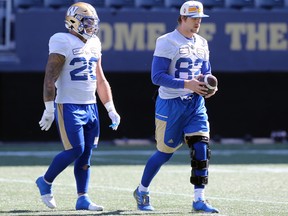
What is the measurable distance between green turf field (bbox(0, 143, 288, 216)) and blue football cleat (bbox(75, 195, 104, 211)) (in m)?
0.08

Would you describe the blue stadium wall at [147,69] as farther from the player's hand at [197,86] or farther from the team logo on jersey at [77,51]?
the player's hand at [197,86]

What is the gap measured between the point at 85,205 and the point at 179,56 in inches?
59.9

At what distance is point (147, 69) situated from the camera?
1942 centimetres

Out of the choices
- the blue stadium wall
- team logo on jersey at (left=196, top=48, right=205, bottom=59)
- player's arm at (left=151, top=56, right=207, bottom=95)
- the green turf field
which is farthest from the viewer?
the blue stadium wall

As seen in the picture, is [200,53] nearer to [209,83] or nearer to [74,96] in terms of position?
[209,83]

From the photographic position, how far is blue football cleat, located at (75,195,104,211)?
333 inches

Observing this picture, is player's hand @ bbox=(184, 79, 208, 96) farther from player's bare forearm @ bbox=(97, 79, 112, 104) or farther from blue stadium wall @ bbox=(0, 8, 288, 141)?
blue stadium wall @ bbox=(0, 8, 288, 141)

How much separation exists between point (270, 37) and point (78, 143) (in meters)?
11.9

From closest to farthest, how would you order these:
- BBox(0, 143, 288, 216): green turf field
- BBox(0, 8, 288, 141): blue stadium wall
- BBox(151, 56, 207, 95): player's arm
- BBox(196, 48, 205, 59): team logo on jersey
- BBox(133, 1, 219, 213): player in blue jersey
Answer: BBox(151, 56, 207, 95): player's arm → BBox(133, 1, 219, 213): player in blue jersey → BBox(196, 48, 205, 59): team logo on jersey → BBox(0, 143, 288, 216): green turf field → BBox(0, 8, 288, 141): blue stadium wall

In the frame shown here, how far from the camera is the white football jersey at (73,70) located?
855 centimetres

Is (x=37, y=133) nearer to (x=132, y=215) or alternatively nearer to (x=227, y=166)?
(x=227, y=166)

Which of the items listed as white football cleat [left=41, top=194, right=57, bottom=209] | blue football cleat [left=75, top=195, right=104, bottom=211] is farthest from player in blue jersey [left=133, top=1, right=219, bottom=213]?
white football cleat [left=41, top=194, right=57, bottom=209]

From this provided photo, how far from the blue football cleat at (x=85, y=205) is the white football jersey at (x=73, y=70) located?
85 cm

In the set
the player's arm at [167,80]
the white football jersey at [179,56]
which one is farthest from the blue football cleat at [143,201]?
the player's arm at [167,80]
